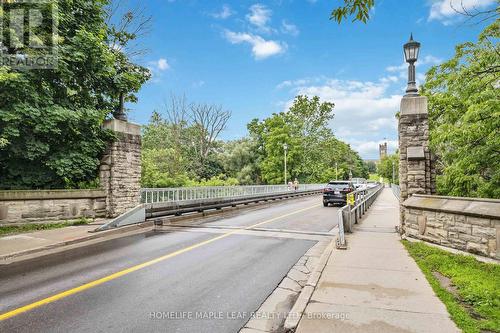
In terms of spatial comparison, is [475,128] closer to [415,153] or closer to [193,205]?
[415,153]

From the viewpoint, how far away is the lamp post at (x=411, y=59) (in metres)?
9.64

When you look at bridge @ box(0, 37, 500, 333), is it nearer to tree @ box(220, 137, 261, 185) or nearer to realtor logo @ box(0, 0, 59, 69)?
realtor logo @ box(0, 0, 59, 69)

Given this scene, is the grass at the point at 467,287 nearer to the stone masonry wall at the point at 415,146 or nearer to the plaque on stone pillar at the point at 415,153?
the stone masonry wall at the point at 415,146

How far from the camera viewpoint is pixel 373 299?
14.6 feet

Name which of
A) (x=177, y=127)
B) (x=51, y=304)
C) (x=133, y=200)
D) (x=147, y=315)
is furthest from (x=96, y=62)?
(x=177, y=127)

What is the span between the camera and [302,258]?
741 cm

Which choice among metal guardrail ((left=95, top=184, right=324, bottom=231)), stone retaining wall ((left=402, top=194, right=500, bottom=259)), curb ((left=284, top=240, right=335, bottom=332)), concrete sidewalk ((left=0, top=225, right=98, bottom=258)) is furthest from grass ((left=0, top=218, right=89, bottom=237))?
stone retaining wall ((left=402, top=194, right=500, bottom=259))

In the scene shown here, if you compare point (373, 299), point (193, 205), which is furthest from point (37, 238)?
point (373, 299)

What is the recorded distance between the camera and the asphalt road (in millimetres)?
3990

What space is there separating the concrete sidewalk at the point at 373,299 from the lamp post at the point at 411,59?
5.43 meters

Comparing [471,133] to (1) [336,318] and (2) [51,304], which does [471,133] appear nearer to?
(1) [336,318]

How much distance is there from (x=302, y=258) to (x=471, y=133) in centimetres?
542

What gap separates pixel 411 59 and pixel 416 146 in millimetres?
2733

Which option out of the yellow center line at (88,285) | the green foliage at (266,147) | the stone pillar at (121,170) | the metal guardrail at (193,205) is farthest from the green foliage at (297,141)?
the yellow center line at (88,285)
